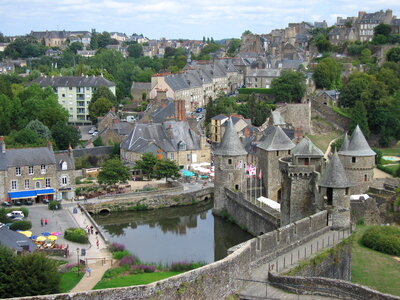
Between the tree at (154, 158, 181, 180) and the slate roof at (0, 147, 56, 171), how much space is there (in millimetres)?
7295

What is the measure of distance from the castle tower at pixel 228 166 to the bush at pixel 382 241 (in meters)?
11.1

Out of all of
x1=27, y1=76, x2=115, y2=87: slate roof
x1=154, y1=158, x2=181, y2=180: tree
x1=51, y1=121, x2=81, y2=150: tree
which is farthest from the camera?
x1=27, y1=76, x2=115, y2=87: slate roof

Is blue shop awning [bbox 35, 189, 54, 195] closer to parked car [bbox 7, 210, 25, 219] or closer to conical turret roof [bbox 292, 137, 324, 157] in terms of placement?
parked car [bbox 7, 210, 25, 219]

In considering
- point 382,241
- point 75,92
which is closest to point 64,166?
point 382,241

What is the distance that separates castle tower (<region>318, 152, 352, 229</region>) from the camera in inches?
1010

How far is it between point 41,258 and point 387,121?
1574 inches

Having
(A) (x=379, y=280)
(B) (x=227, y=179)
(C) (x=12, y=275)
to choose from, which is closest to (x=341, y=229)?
(A) (x=379, y=280)

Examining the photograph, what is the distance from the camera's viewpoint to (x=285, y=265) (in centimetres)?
2092

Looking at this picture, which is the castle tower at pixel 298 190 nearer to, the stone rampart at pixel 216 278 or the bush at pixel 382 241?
the bush at pixel 382 241

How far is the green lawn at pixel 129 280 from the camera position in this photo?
72.5ft

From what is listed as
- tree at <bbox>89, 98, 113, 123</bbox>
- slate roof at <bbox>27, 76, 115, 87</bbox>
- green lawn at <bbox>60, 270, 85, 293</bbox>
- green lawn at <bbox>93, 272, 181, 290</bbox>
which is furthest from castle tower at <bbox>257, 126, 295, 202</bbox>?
slate roof at <bbox>27, 76, 115, 87</bbox>

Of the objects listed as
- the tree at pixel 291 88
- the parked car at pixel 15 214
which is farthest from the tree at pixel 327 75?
the parked car at pixel 15 214

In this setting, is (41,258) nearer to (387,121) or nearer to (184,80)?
(387,121)

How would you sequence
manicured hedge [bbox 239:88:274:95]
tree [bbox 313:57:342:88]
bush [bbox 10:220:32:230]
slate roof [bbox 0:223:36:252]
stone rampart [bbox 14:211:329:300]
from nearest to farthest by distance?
stone rampart [bbox 14:211:329:300] < slate roof [bbox 0:223:36:252] < bush [bbox 10:220:32:230] < tree [bbox 313:57:342:88] < manicured hedge [bbox 239:88:274:95]
